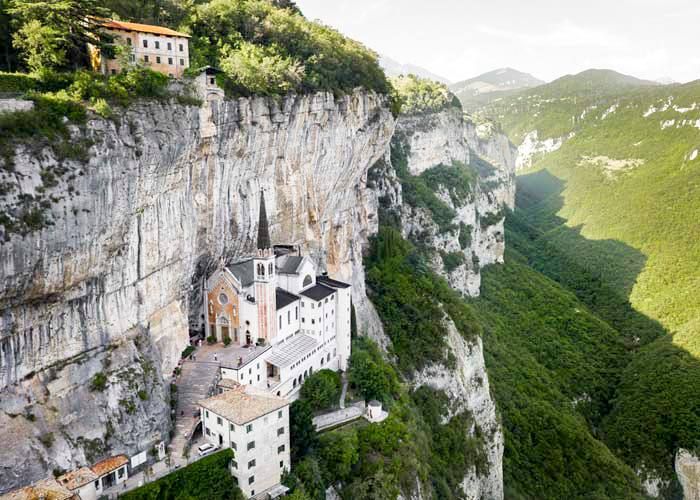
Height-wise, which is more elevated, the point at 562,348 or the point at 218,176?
the point at 218,176

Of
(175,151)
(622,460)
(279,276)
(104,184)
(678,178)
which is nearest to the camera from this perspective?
(104,184)

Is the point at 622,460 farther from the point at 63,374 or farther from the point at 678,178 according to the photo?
the point at 678,178

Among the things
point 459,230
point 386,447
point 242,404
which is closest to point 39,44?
point 242,404

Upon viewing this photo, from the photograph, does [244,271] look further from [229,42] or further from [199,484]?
[229,42]

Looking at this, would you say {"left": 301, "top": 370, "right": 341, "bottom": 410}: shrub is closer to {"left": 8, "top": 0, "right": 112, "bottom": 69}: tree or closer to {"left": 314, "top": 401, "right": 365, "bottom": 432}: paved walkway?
{"left": 314, "top": 401, "right": 365, "bottom": 432}: paved walkway

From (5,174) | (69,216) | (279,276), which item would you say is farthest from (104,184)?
(279,276)

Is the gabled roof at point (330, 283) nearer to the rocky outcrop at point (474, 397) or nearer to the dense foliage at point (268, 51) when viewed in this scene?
the rocky outcrop at point (474, 397)

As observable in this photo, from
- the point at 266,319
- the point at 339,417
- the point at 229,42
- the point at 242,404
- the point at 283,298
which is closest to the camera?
the point at 242,404
